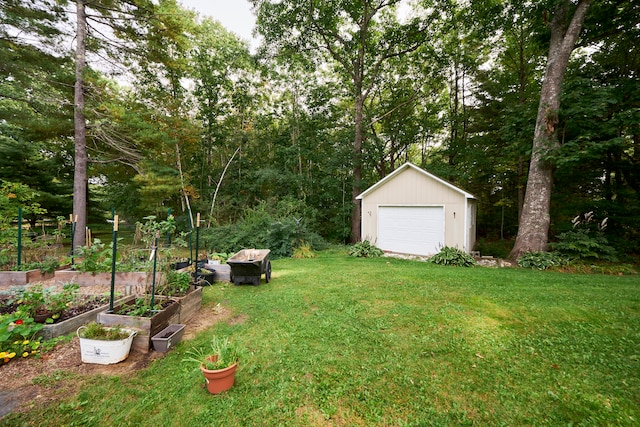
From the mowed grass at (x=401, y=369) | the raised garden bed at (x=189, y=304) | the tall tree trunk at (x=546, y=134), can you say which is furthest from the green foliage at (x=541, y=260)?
the raised garden bed at (x=189, y=304)

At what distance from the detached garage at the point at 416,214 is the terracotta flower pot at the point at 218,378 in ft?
25.8

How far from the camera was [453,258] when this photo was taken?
293 inches

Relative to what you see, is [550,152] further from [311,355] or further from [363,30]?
[363,30]

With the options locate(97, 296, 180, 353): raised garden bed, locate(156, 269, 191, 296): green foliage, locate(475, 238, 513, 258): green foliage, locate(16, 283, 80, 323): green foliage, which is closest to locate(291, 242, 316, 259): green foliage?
locate(156, 269, 191, 296): green foliage

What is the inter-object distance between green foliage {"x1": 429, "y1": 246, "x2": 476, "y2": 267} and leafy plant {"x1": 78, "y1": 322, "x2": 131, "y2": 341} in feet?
25.2

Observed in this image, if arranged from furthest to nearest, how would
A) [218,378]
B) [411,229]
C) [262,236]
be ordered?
[262,236], [411,229], [218,378]

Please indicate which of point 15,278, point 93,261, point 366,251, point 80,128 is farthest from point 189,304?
point 80,128

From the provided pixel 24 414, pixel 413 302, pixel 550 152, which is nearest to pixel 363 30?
pixel 550 152

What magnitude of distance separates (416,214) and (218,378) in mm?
8201

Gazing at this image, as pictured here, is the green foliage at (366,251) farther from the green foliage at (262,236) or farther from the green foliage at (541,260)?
the green foliage at (541,260)

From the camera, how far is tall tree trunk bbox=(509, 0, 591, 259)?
22.8ft

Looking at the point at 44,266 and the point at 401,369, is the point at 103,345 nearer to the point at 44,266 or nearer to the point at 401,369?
the point at 401,369

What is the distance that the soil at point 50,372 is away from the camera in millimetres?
1987

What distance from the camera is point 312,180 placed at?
1355 centimetres
